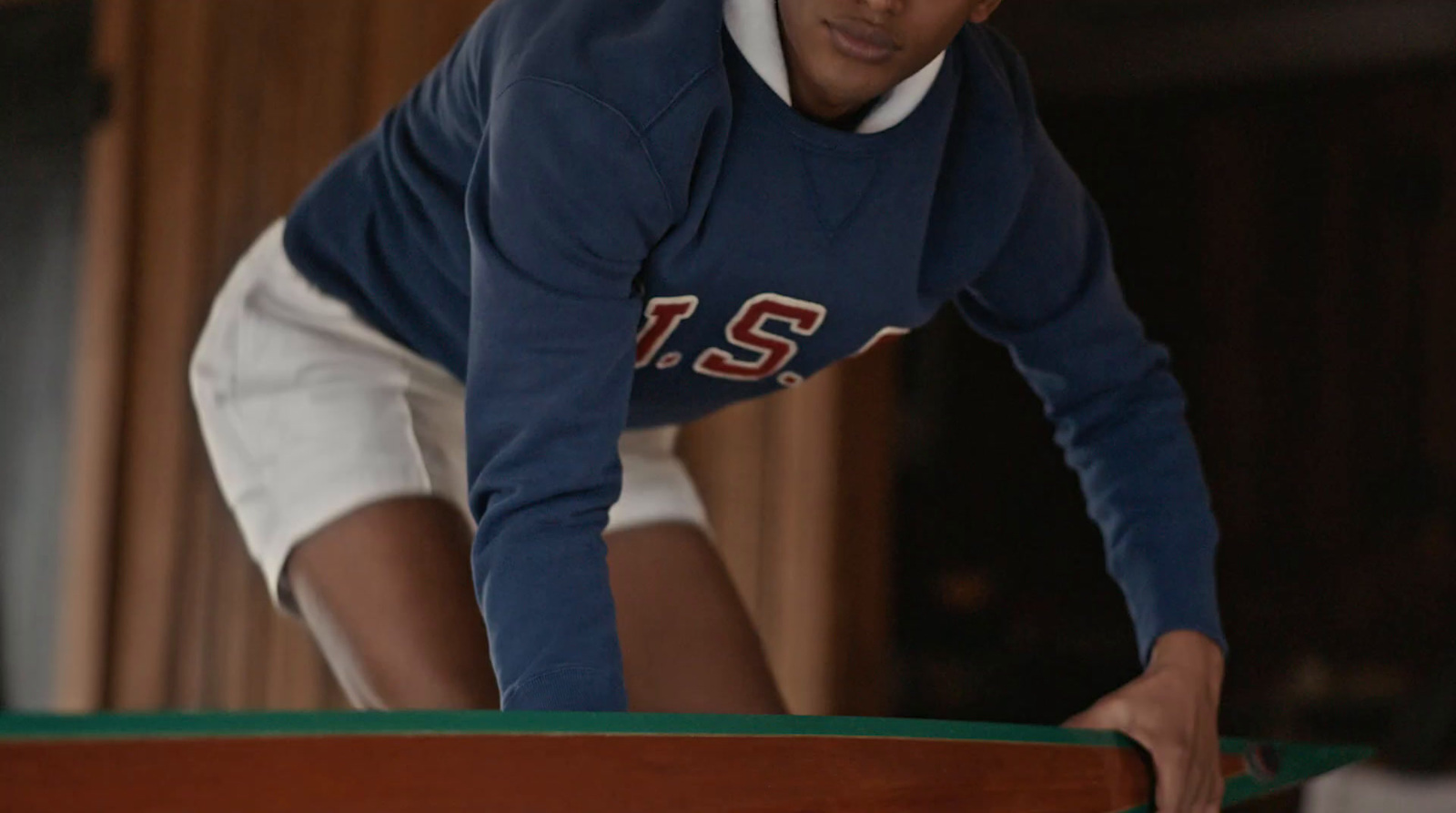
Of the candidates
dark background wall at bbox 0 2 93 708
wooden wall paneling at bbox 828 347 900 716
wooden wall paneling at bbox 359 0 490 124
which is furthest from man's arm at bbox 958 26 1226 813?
dark background wall at bbox 0 2 93 708

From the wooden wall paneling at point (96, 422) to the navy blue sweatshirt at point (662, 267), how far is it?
6.12 feet

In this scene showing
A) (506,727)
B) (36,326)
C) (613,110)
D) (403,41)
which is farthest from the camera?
(36,326)

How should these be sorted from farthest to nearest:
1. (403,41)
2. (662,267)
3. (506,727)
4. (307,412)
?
1. (403,41)
2. (307,412)
3. (662,267)
4. (506,727)

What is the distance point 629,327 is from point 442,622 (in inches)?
14.8

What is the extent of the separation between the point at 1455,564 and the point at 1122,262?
1.45 meters

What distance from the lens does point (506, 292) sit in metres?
0.89

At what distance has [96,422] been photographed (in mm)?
2941

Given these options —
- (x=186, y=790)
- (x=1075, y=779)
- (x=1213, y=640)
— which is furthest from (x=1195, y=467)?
(x=186, y=790)

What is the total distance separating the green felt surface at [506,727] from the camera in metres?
0.63

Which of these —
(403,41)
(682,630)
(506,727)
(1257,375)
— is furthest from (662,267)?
(1257,375)

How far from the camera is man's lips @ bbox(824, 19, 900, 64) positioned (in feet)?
3.16

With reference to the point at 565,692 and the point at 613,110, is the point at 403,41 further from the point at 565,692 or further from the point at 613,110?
the point at 565,692

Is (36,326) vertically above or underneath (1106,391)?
underneath

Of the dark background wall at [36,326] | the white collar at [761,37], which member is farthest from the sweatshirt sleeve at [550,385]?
the dark background wall at [36,326]
